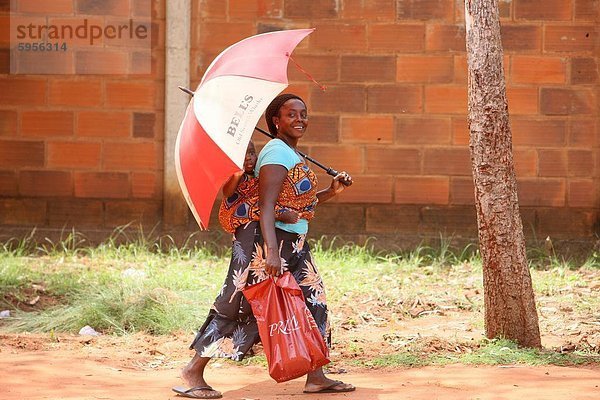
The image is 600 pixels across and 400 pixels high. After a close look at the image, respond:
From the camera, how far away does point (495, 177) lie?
5.74 meters

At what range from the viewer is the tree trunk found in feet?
18.8

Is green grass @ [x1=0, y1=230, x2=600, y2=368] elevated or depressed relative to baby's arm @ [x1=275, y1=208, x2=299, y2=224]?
depressed

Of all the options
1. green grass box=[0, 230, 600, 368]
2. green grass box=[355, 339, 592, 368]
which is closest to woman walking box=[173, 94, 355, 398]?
green grass box=[355, 339, 592, 368]

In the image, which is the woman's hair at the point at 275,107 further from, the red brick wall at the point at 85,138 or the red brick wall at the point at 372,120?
the red brick wall at the point at 85,138

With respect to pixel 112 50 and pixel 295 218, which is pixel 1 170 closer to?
pixel 112 50

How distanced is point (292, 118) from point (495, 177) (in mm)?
1462

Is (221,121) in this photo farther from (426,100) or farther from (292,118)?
(426,100)

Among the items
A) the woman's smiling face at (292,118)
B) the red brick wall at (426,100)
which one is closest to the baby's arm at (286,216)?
the woman's smiling face at (292,118)

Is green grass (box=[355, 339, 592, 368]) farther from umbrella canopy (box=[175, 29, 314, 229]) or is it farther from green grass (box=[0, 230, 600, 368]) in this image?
umbrella canopy (box=[175, 29, 314, 229])

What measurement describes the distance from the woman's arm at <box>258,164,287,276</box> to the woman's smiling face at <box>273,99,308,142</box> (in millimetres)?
235

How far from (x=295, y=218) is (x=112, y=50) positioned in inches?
181

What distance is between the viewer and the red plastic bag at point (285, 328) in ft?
15.3

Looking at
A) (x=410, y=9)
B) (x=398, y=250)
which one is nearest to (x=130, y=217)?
(x=398, y=250)

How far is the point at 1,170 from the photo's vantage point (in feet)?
29.6
